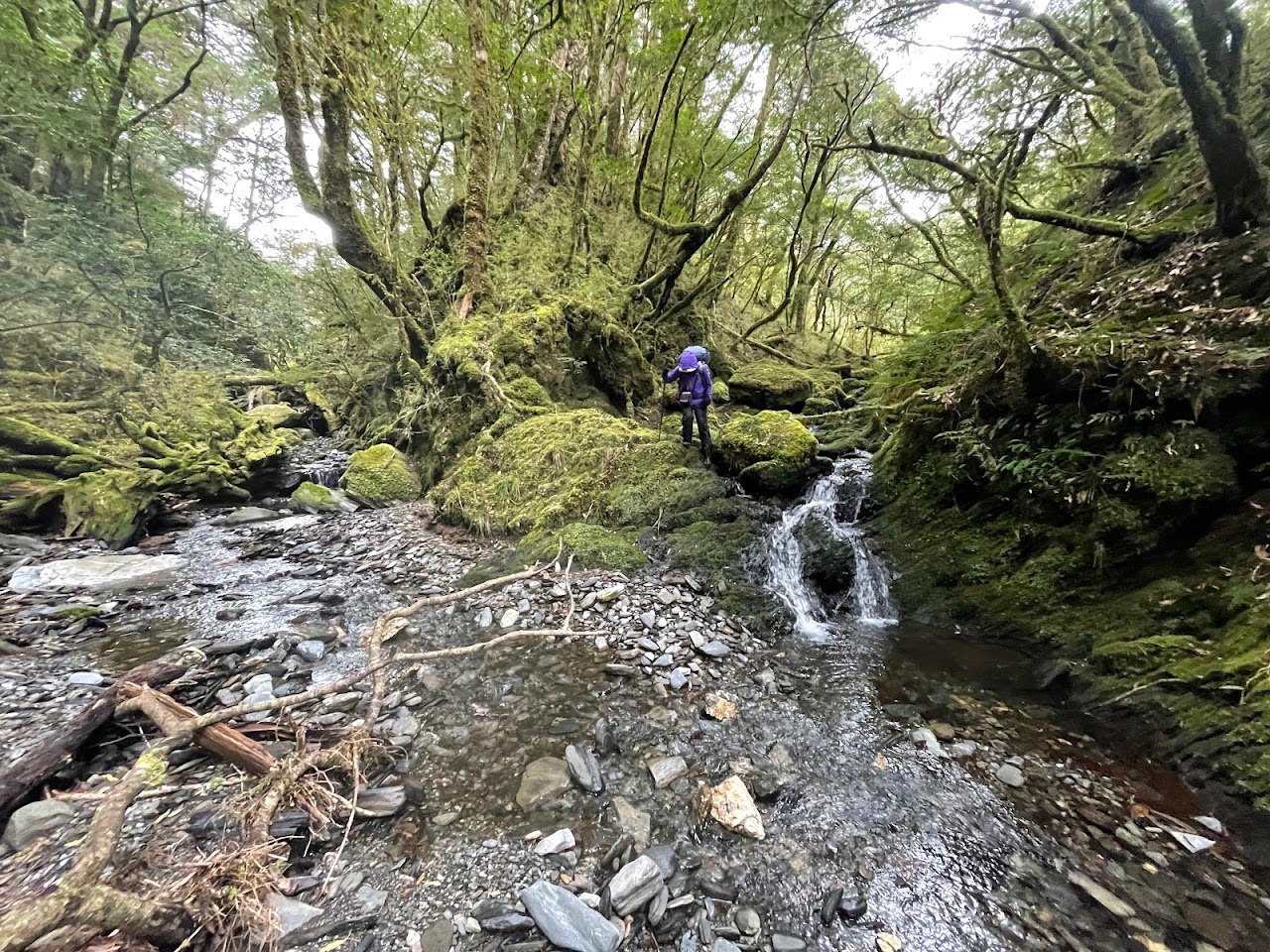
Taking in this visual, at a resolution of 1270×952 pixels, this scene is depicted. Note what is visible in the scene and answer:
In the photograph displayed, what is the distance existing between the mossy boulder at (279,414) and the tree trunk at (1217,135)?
19.1 meters

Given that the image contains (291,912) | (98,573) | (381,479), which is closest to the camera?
(291,912)

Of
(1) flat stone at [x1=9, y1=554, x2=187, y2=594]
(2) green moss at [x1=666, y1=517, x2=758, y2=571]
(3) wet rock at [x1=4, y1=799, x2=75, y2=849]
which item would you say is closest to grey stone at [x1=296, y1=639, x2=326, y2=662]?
(3) wet rock at [x1=4, y1=799, x2=75, y2=849]

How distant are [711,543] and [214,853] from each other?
17.6 feet

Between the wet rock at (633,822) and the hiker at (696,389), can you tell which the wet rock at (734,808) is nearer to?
the wet rock at (633,822)

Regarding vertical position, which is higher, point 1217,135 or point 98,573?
point 1217,135

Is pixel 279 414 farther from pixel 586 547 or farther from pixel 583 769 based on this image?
pixel 583 769

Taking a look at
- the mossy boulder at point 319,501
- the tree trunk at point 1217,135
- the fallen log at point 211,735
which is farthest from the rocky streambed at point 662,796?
the tree trunk at point 1217,135

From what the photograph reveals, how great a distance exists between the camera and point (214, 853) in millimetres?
2398

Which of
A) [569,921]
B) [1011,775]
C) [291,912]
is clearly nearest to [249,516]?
[291,912]

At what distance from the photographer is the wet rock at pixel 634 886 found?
2451mm

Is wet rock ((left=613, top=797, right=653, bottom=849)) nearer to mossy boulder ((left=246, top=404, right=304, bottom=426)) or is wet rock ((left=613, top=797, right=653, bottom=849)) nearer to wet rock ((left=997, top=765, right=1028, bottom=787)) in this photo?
wet rock ((left=997, top=765, right=1028, bottom=787))

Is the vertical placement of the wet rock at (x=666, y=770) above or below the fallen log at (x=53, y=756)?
above

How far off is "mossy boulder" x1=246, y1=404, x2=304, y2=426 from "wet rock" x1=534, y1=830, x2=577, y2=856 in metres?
16.4

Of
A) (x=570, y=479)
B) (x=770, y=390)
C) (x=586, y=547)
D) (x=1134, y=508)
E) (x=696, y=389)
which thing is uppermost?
(x=770, y=390)
